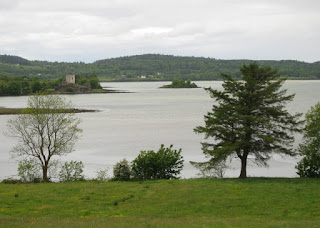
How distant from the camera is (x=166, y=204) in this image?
19344mm

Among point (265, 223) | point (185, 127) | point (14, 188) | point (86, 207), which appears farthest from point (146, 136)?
point (265, 223)

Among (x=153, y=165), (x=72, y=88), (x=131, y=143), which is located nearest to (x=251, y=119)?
(x=153, y=165)

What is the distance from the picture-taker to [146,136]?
58.1 meters

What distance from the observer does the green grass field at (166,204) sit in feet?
48.3

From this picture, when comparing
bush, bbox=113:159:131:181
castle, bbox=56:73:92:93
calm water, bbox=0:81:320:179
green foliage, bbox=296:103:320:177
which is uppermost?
castle, bbox=56:73:92:93

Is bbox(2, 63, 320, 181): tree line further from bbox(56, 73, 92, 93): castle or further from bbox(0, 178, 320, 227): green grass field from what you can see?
bbox(56, 73, 92, 93): castle

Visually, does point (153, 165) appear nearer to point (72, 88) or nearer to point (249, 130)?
point (249, 130)

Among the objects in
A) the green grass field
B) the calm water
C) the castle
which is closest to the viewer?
the green grass field

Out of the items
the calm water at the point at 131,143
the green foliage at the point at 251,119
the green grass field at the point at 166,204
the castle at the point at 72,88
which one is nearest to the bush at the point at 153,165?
the green foliage at the point at 251,119

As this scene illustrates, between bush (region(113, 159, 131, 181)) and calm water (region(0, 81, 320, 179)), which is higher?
bush (region(113, 159, 131, 181))

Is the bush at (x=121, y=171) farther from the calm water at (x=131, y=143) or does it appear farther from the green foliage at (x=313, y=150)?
the green foliage at (x=313, y=150)

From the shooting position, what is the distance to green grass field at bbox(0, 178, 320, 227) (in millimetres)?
14734

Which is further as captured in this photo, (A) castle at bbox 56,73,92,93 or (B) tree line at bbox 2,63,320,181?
(A) castle at bbox 56,73,92,93

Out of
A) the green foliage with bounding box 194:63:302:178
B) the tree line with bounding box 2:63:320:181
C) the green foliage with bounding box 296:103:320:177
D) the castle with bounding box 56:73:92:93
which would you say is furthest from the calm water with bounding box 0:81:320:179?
the castle with bounding box 56:73:92:93
